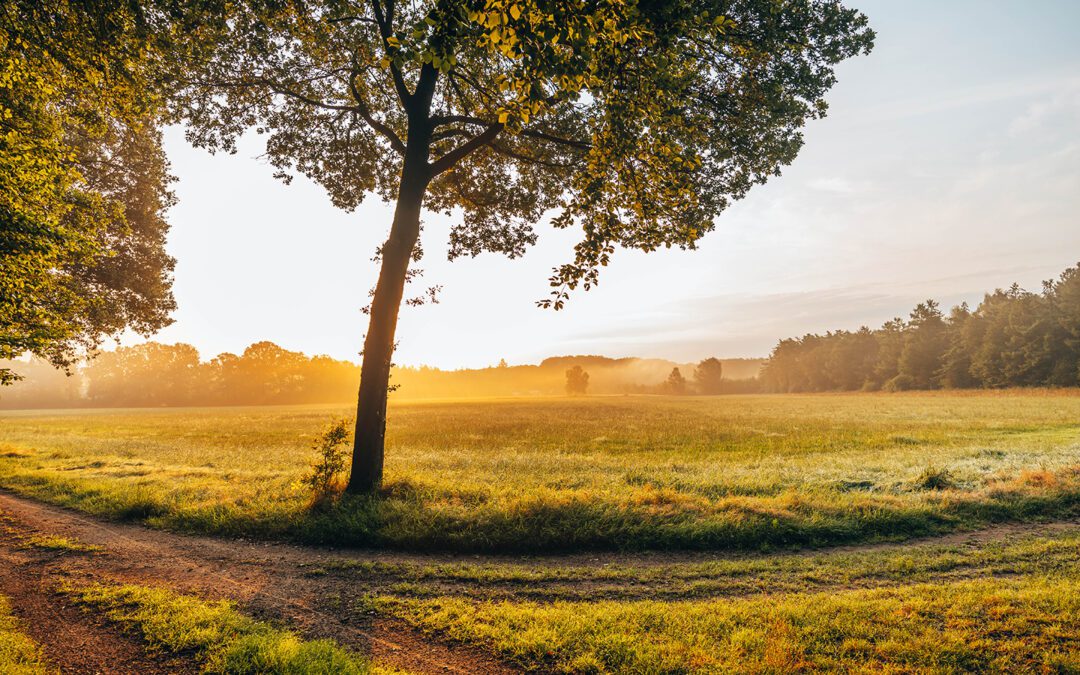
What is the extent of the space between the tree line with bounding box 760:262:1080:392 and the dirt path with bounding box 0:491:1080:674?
92.6m

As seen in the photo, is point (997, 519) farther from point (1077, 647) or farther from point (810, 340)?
point (810, 340)

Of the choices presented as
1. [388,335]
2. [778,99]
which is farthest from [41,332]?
[778,99]

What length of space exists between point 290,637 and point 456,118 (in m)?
10.5

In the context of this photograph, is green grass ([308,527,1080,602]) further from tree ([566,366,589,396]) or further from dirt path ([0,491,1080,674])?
tree ([566,366,589,396])

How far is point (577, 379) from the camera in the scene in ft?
505

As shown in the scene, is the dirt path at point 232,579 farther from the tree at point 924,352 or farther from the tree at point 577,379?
the tree at point 577,379

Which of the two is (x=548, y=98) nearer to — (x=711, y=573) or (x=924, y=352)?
(x=711, y=573)

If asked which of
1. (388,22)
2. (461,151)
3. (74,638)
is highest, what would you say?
(388,22)

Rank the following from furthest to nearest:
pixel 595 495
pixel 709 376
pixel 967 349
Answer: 1. pixel 709 376
2. pixel 967 349
3. pixel 595 495

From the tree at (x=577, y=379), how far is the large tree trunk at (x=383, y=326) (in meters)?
144

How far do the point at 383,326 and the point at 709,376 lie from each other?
161 meters

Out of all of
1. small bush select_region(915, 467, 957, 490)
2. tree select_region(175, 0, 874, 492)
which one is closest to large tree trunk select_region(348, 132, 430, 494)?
tree select_region(175, 0, 874, 492)

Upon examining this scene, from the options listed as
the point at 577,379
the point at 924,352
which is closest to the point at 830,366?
the point at 924,352

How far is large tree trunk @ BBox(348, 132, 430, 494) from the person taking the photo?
395 inches
